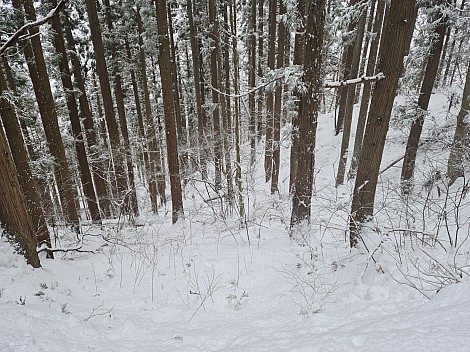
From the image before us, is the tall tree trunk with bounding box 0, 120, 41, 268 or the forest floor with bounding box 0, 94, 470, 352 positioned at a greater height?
the tall tree trunk with bounding box 0, 120, 41, 268

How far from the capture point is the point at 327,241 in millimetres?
6316

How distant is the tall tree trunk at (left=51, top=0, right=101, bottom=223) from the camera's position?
371 inches

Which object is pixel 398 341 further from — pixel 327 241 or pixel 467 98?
pixel 467 98

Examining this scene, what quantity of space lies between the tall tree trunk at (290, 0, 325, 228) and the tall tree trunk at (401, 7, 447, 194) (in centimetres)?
342

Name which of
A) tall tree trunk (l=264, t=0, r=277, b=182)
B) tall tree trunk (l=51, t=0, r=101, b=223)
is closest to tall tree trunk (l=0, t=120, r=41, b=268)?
tall tree trunk (l=51, t=0, r=101, b=223)

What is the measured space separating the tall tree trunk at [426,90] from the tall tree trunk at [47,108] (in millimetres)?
10609

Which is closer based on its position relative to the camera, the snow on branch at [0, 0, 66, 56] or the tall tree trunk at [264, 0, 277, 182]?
the snow on branch at [0, 0, 66, 56]

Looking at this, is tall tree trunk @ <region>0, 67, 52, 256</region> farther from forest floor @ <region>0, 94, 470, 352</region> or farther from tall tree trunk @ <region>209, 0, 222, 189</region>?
tall tree trunk @ <region>209, 0, 222, 189</region>

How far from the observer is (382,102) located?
15.9 feet

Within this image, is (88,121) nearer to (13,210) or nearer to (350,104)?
(13,210)

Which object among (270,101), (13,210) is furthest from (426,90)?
(13,210)

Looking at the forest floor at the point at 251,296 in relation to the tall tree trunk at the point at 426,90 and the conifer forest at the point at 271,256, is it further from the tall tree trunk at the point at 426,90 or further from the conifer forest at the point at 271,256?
the tall tree trunk at the point at 426,90

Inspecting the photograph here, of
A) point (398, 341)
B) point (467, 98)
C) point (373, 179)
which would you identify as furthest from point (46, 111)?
point (467, 98)

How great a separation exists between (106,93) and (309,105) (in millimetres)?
8550
